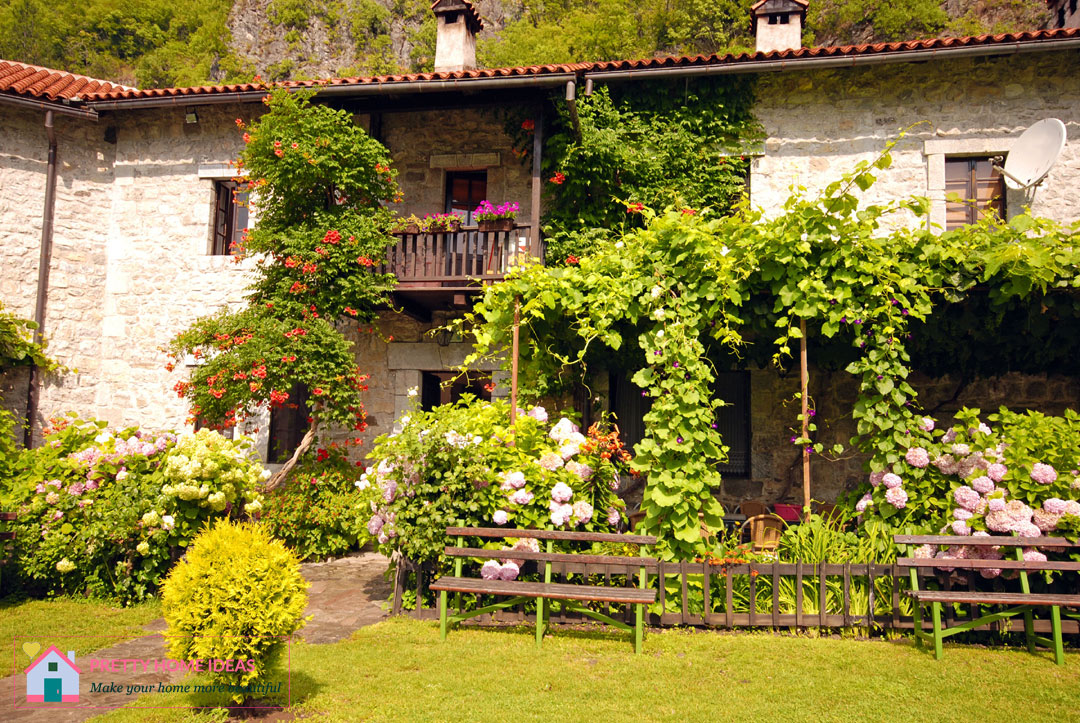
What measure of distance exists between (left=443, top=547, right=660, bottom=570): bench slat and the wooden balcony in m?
4.00

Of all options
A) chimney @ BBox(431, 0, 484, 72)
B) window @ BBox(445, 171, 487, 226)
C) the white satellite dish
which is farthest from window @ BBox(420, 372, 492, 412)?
the white satellite dish

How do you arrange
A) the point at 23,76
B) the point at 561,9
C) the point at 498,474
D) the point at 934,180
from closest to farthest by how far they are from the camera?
the point at 498,474
the point at 934,180
the point at 23,76
the point at 561,9

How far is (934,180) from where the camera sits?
348 inches

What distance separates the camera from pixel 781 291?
20.6 feet

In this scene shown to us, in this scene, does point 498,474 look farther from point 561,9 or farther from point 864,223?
point 561,9

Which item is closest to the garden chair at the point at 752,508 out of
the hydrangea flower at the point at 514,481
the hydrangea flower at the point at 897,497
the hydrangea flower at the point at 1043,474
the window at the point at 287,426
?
the hydrangea flower at the point at 897,497

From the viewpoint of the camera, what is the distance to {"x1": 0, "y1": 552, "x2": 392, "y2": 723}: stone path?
12.3 feet

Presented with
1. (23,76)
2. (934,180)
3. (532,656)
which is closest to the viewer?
(532,656)

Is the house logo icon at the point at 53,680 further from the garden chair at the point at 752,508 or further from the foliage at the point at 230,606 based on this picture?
the garden chair at the point at 752,508

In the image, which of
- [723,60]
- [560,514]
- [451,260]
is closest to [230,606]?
[560,514]

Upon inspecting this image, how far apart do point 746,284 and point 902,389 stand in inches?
60.9

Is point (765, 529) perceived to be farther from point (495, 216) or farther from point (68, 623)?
point (68, 623)

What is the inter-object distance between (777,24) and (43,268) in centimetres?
1080

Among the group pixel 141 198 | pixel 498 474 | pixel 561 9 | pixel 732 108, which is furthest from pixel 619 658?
pixel 561 9
